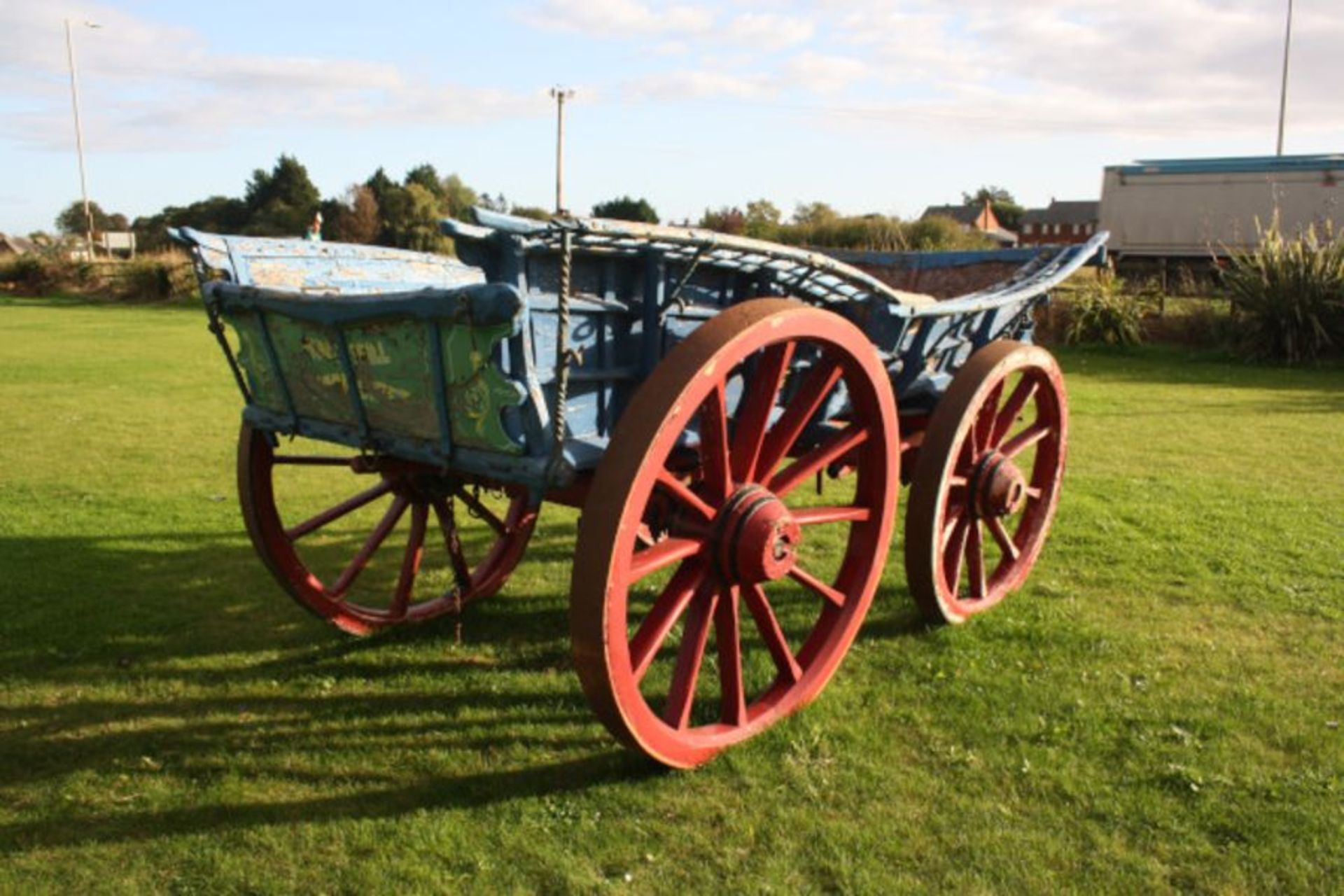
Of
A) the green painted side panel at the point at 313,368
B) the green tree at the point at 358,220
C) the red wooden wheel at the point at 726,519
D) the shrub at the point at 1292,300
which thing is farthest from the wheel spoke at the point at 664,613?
the green tree at the point at 358,220

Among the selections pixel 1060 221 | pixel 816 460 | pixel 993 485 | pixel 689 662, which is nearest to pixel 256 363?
pixel 689 662

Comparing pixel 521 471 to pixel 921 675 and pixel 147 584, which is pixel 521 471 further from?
pixel 147 584

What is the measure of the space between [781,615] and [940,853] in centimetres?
171

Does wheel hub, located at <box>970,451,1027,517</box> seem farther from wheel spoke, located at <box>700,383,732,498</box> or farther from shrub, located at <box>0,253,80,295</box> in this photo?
shrub, located at <box>0,253,80,295</box>

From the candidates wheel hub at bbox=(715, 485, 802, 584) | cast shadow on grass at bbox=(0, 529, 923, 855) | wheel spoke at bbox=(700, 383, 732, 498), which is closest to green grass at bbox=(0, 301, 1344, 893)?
cast shadow on grass at bbox=(0, 529, 923, 855)

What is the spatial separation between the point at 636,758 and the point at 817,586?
0.75 m

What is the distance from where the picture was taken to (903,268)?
531 centimetres

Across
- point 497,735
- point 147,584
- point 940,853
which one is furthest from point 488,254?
point 147,584

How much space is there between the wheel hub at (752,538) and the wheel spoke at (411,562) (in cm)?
156

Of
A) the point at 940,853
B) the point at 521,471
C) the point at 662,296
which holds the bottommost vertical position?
the point at 940,853

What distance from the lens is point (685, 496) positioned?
2.77 meters

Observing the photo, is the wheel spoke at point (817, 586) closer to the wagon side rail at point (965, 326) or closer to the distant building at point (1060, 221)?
the wagon side rail at point (965, 326)

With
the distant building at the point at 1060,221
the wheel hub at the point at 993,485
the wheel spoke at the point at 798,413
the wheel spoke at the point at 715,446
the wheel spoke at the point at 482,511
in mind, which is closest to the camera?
the wheel spoke at the point at 715,446

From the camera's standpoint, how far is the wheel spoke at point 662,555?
262 centimetres
